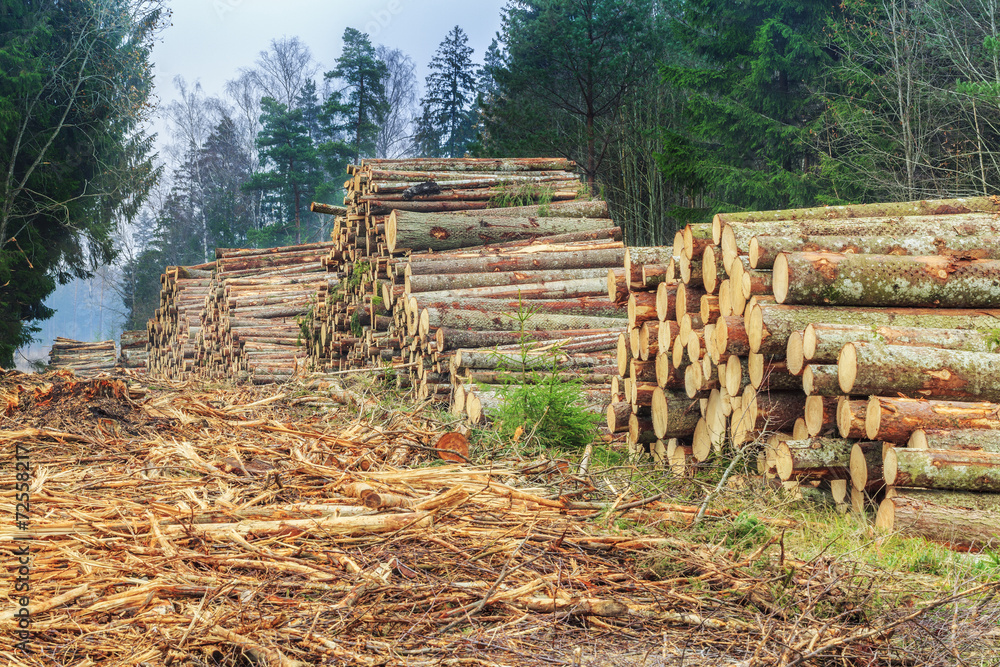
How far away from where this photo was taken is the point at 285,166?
1463 inches

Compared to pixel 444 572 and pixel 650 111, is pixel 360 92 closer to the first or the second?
pixel 650 111

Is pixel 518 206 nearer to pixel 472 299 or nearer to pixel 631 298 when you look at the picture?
pixel 472 299

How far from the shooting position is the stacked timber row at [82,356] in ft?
77.7

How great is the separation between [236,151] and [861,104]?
35.9m

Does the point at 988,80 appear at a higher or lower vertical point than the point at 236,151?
lower

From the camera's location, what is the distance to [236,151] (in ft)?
144

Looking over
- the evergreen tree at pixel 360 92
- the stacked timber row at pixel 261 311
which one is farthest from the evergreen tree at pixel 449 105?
the stacked timber row at pixel 261 311

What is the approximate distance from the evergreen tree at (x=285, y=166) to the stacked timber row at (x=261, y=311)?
18.6m

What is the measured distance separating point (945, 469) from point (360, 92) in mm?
35164

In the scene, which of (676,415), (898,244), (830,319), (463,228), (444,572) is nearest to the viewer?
(444,572)

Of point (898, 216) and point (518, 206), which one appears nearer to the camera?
point (898, 216)

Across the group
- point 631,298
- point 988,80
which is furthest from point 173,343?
point 988,80

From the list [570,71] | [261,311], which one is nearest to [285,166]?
[570,71]

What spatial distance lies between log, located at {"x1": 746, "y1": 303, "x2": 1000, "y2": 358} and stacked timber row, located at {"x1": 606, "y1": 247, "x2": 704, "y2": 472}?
0.61 meters
